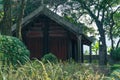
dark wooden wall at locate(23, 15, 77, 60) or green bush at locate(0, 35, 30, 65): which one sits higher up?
dark wooden wall at locate(23, 15, 77, 60)

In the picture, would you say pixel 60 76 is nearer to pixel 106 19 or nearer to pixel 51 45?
pixel 51 45

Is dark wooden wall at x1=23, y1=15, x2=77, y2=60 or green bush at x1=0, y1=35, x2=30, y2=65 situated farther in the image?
dark wooden wall at x1=23, y1=15, x2=77, y2=60

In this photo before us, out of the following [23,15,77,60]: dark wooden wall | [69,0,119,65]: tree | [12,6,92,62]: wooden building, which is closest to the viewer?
[12,6,92,62]: wooden building

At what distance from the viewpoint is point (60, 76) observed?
5.08 m

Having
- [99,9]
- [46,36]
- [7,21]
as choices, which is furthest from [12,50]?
[99,9]

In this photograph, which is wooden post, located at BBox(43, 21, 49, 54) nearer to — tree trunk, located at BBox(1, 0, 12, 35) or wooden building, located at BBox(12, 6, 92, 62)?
wooden building, located at BBox(12, 6, 92, 62)

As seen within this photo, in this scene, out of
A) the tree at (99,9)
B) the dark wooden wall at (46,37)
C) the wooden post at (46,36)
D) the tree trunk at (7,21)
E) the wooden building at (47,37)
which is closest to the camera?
the tree trunk at (7,21)

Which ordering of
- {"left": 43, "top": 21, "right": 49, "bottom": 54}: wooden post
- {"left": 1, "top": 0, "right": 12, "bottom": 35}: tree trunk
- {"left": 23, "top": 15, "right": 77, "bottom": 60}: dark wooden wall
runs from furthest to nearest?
{"left": 23, "top": 15, "right": 77, "bottom": 60}: dark wooden wall → {"left": 43, "top": 21, "right": 49, "bottom": 54}: wooden post → {"left": 1, "top": 0, "right": 12, "bottom": 35}: tree trunk

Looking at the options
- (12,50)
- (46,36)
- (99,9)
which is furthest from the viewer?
(99,9)

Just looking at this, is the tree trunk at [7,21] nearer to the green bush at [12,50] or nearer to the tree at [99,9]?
the green bush at [12,50]

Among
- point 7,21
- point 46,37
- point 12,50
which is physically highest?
point 7,21

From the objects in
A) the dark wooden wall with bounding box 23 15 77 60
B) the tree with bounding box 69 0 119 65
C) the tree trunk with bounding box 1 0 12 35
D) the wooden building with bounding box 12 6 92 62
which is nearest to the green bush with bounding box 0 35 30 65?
the tree trunk with bounding box 1 0 12 35

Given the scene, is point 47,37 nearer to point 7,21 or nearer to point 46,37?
point 46,37

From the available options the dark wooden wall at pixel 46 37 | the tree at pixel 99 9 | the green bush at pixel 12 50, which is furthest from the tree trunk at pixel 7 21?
the tree at pixel 99 9
